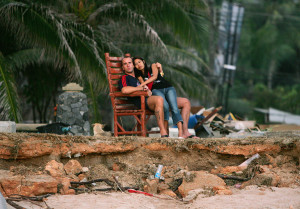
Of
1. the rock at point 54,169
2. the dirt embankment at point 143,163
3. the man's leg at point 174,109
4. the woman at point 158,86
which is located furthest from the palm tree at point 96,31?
the rock at point 54,169

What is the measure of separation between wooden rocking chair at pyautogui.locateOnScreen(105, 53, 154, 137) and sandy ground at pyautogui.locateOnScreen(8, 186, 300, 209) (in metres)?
2.00

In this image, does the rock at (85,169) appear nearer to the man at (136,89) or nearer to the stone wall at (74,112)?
the man at (136,89)

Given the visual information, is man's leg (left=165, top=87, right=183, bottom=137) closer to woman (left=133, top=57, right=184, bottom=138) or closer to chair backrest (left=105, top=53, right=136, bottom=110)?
woman (left=133, top=57, right=184, bottom=138)

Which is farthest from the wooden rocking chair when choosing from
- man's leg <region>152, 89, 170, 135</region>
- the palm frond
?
the palm frond

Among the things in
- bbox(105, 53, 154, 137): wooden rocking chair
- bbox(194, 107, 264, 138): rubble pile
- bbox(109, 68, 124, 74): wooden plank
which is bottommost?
bbox(194, 107, 264, 138): rubble pile

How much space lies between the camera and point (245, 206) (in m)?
4.70

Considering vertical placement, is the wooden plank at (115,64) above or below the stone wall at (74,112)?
above

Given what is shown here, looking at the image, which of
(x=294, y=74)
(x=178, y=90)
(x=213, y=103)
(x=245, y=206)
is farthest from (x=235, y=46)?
(x=294, y=74)

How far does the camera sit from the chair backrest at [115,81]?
23.6ft

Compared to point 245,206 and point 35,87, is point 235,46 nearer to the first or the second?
point 35,87

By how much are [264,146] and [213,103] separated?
10161 mm

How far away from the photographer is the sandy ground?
4.64 meters

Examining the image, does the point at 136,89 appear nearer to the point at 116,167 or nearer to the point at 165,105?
the point at 165,105

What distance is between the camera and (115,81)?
7.52 m
